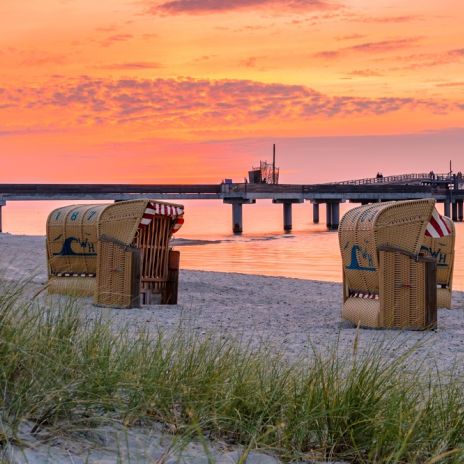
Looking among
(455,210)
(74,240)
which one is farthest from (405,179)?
(74,240)

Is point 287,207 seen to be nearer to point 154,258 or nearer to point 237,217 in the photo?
point 237,217

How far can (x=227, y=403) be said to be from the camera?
181 inches

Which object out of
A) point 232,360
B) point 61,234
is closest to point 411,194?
point 61,234

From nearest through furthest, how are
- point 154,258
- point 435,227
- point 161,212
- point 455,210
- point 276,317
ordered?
point 435,227
point 276,317
point 161,212
point 154,258
point 455,210

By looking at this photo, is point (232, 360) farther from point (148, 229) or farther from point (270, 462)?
point (148, 229)

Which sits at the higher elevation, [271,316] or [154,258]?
[154,258]

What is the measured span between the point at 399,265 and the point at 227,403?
7.54m

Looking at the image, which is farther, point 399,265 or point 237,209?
point 237,209

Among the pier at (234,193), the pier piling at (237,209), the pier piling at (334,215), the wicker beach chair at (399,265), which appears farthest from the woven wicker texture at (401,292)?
the pier piling at (334,215)

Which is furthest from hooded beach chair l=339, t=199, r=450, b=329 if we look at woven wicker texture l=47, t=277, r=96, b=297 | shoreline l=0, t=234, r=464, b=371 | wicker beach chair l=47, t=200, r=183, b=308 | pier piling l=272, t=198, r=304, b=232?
pier piling l=272, t=198, r=304, b=232

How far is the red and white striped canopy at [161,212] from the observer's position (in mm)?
14070

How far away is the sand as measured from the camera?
993cm

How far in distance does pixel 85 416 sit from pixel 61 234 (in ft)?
38.3

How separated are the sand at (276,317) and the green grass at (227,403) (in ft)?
5.30
